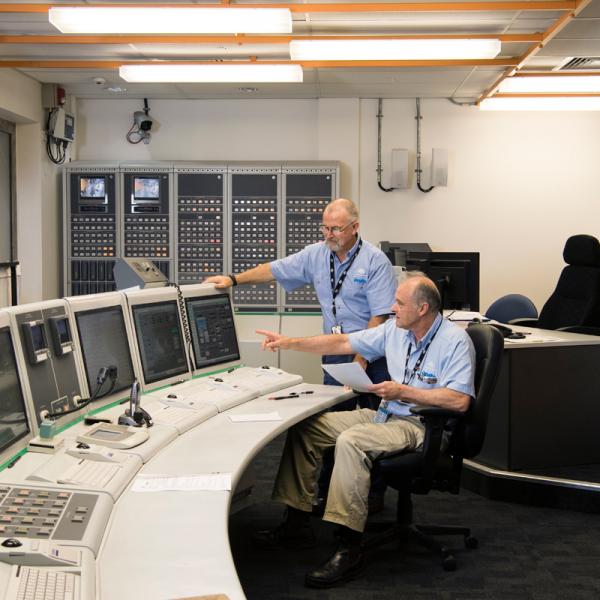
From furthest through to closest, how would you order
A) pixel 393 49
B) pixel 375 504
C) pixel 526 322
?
pixel 526 322 < pixel 393 49 < pixel 375 504

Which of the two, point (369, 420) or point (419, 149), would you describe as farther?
point (419, 149)

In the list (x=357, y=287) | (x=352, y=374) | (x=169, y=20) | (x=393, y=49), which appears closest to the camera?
(x=352, y=374)

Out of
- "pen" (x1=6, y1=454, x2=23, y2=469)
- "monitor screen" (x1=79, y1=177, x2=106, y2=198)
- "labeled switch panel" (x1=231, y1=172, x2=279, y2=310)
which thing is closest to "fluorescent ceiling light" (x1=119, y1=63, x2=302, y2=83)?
"labeled switch panel" (x1=231, y1=172, x2=279, y2=310)

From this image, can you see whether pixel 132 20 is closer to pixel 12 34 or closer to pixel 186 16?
pixel 186 16

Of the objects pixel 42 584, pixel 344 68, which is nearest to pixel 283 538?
pixel 42 584

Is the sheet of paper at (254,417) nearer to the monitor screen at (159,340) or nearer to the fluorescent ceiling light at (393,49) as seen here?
the monitor screen at (159,340)

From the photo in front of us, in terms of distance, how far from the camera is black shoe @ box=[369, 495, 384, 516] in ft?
12.6

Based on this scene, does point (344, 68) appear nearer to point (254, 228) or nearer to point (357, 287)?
point (254, 228)

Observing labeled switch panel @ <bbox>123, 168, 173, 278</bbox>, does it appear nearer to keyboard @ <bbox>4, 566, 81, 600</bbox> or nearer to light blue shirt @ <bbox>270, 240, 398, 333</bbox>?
light blue shirt @ <bbox>270, 240, 398, 333</bbox>

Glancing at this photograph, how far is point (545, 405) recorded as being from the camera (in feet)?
13.8

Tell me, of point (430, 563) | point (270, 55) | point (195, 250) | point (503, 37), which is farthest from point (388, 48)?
point (430, 563)

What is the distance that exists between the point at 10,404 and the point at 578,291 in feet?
14.7

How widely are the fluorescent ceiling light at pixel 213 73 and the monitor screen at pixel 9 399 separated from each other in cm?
404

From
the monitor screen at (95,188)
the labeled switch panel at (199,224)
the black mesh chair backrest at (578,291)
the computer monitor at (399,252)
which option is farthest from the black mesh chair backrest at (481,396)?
the monitor screen at (95,188)
